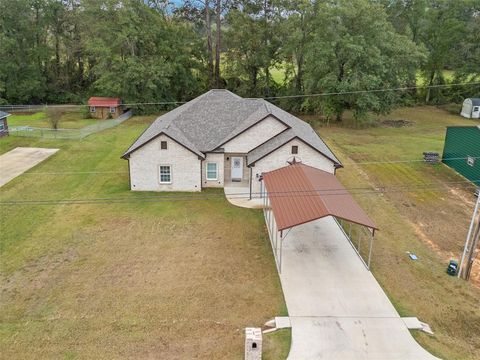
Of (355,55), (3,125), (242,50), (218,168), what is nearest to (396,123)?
(355,55)

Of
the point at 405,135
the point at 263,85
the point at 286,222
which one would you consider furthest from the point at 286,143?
the point at 263,85

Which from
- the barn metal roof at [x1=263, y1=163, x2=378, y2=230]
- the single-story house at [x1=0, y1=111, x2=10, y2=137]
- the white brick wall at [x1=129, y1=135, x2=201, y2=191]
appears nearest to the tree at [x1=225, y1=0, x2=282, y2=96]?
the single-story house at [x1=0, y1=111, x2=10, y2=137]

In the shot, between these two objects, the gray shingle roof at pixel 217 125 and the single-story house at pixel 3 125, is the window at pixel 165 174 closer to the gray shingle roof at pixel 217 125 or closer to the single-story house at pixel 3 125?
the gray shingle roof at pixel 217 125

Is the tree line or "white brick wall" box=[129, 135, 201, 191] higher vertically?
the tree line

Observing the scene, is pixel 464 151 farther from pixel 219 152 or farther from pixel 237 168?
pixel 219 152

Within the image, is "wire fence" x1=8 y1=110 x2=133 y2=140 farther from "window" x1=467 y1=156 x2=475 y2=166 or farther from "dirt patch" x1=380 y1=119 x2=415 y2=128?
"window" x1=467 y1=156 x2=475 y2=166
